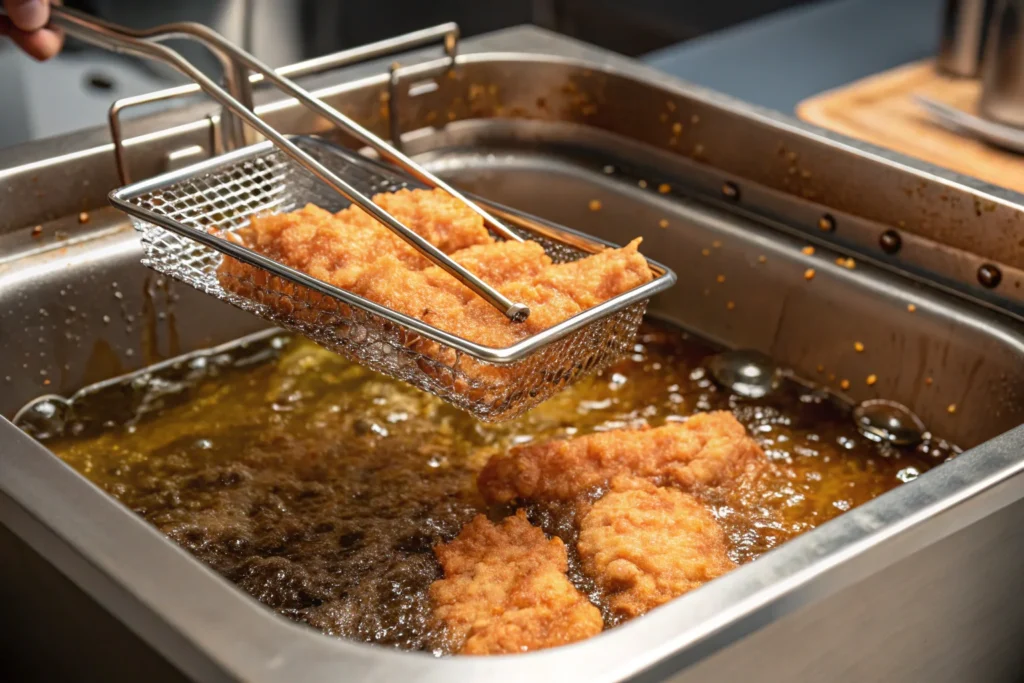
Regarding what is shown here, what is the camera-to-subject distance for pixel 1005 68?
1676 mm

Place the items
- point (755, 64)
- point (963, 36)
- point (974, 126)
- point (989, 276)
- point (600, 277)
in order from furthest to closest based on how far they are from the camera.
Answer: point (755, 64)
point (963, 36)
point (974, 126)
point (989, 276)
point (600, 277)

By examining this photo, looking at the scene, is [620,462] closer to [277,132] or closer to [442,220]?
[442,220]

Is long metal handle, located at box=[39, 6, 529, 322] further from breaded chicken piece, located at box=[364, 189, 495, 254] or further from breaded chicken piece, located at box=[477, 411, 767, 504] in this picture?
breaded chicken piece, located at box=[477, 411, 767, 504]

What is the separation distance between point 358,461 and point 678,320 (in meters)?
0.48

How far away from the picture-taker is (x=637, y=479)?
1109 mm

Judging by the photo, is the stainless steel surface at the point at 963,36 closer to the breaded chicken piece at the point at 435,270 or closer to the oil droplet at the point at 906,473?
the oil droplet at the point at 906,473

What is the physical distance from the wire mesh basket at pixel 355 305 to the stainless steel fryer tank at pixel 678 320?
0.13m

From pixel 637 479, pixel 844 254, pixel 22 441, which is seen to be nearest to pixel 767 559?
pixel 637 479

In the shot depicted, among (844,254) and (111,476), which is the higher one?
(844,254)

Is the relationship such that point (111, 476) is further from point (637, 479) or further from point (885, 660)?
point (885, 660)

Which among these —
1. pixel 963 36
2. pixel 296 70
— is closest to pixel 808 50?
pixel 963 36

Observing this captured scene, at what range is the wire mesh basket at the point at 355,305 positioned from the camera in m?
0.92

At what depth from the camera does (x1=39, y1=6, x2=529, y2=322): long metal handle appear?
0.93 m

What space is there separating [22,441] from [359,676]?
1.13ft
